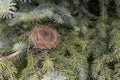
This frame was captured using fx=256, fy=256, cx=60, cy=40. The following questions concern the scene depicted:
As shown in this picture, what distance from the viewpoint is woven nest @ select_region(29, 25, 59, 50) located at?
1040 mm

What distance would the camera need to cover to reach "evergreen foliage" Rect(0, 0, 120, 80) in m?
1.01

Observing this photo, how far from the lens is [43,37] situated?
1.06m

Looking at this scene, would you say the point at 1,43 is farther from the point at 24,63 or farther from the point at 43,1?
the point at 43,1

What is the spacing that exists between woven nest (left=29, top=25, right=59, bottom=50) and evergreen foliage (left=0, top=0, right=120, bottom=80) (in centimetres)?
3

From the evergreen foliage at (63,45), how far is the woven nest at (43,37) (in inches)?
1.0

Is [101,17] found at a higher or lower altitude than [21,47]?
higher

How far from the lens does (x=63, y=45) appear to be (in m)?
1.11

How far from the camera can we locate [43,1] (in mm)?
1158

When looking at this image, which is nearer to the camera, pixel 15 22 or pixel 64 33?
pixel 15 22

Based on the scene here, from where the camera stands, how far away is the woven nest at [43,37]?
1040mm

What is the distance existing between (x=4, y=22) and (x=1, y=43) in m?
0.13

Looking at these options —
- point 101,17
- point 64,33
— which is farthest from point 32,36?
point 101,17

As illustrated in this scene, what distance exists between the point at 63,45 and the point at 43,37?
0.33 ft

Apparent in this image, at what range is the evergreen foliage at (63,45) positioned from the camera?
3.31 feet
